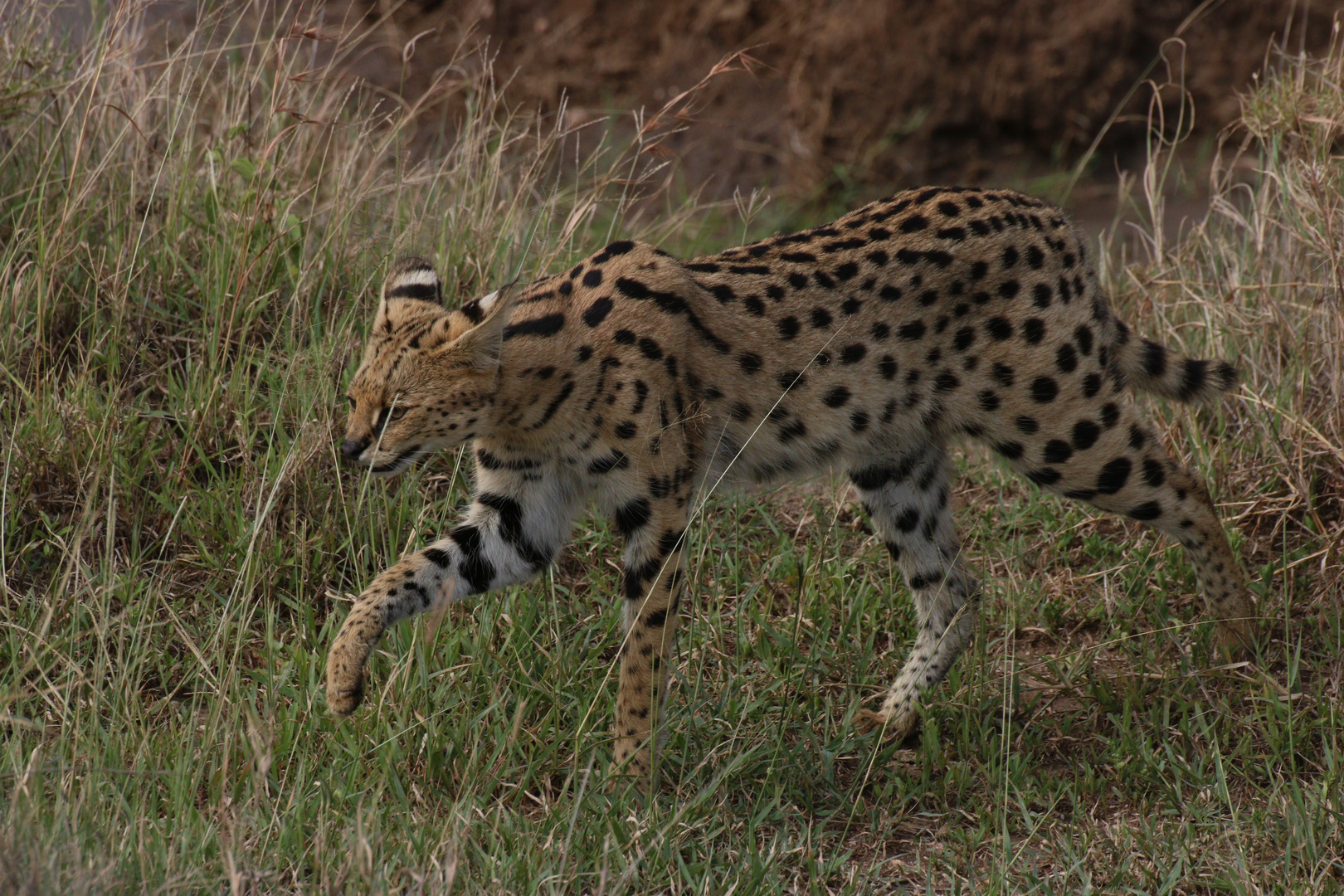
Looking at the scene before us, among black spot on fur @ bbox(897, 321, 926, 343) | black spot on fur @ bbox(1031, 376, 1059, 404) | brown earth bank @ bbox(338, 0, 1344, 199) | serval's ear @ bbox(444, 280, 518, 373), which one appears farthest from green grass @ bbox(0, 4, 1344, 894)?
brown earth bank @ bbox(338, 0, 1344, 199)

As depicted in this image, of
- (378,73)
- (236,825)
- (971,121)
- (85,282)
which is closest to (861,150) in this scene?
(971,121)

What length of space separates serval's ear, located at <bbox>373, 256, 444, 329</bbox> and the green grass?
0.60 metres

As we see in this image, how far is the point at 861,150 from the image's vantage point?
9039 millimetres

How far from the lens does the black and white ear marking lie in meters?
3.95

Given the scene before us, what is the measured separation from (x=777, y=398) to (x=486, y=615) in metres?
1.05

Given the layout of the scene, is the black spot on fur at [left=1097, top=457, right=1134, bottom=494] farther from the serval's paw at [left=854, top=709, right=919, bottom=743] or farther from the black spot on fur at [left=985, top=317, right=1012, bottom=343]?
the serval's paw at [left=854, top=709, right=919, bottom=743]

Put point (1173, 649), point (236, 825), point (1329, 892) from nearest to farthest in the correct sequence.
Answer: point (236, 825)
point (1329, 892)
point (1173, 649)

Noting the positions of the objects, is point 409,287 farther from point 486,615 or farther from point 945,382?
point 945,382

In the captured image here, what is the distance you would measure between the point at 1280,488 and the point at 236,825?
3.77 meters

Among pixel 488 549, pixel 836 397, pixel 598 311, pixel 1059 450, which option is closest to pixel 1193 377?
pixel 1059 450

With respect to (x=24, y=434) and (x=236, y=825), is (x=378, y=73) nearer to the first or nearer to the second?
(x=24, y=434)

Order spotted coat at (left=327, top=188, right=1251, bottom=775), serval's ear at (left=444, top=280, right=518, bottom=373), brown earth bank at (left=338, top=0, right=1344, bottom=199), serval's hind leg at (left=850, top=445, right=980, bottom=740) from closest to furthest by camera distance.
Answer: serval's ear at (left=444, top=280, right=518, bottom=373) < spotted coat at (left=327, top=188, right=1251, bottom=775) < serval's hind leg at (left=850, top=445, right=980, bottom=740) < brown earth bank at (left=338, top=0, right=1344, bottom=199)

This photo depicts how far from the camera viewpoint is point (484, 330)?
3.69 metres

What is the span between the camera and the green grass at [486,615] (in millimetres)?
3463
